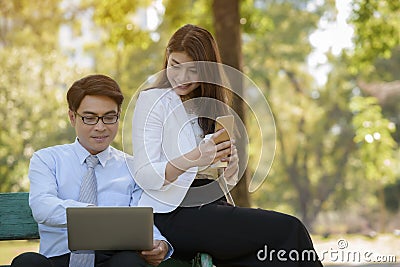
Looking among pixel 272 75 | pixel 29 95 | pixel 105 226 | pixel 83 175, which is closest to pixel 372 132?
pixel 83 175

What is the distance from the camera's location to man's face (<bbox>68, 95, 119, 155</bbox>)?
112 inches

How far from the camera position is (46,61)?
583 inches

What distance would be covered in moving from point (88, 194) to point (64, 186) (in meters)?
0.10

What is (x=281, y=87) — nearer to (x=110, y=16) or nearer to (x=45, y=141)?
(x=45, y=141)

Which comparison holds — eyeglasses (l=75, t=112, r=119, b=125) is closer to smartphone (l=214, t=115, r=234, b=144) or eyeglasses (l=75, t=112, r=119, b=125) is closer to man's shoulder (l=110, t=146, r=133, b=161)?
man's shoulder (l=110, t=146, r=133, b=161)

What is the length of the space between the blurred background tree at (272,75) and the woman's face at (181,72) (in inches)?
130

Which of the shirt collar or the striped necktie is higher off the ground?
the shirt collar

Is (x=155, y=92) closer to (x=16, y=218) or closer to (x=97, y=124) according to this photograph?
(x=97, y=124)

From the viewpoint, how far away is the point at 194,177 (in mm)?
2791

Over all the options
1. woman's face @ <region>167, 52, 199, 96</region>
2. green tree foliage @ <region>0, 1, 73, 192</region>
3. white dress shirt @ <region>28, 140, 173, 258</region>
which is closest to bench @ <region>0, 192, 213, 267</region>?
white dress shirt @ <region>28, 140, 173, 258</region>

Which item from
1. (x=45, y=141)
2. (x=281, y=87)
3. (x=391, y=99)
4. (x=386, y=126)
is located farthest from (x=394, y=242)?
A: (x=281, y=87)

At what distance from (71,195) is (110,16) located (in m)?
5.21

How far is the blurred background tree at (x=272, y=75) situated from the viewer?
7.93 meters

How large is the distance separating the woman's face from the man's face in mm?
233
